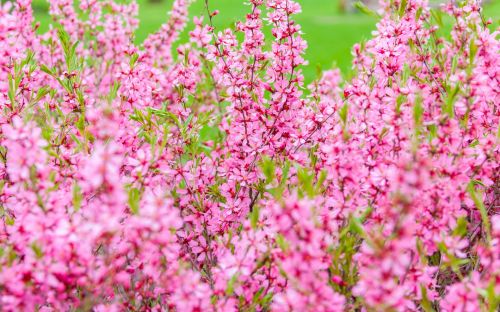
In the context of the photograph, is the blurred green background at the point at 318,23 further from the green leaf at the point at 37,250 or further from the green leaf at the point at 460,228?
the green leaf at the point at 37,250

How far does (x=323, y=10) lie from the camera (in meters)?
20.8

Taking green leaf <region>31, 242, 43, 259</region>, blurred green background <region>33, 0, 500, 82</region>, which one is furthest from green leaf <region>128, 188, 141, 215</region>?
blurred green background <region>33, 0, 500, 82</region>

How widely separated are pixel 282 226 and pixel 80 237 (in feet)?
2.03

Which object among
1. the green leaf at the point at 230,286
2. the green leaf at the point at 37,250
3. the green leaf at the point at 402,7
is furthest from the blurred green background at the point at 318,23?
the green leaf at the point at 37,250

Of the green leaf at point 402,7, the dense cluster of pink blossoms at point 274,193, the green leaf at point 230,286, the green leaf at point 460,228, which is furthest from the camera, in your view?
the green leaf at point 402,7

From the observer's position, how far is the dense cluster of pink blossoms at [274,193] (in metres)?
2.08

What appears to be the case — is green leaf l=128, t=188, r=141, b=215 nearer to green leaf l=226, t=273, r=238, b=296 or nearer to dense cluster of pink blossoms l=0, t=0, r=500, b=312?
dense cluster of pink blossoms l=0, t=0, r=500, b=312

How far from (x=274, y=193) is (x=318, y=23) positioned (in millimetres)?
14386

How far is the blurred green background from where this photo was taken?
38.1ft

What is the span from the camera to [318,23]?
1686 cm

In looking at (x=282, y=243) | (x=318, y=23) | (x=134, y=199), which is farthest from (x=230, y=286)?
(x=318, y=23)

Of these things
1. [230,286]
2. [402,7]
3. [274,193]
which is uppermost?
[402,7]

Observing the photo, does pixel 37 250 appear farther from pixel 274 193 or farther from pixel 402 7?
pixel 402 7

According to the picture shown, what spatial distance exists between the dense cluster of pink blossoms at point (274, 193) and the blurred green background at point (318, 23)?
17.3 feet
